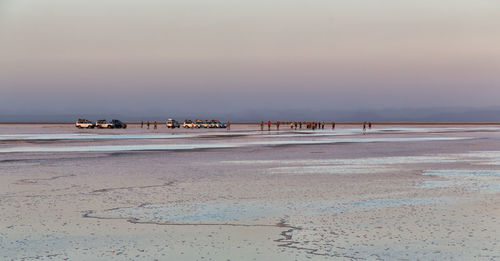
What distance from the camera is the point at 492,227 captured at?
30.9 ft

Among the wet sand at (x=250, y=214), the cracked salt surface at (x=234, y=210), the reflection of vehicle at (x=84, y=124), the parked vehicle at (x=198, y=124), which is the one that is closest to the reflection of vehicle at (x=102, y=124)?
the reflection of vehicle at (x=84, y=124)

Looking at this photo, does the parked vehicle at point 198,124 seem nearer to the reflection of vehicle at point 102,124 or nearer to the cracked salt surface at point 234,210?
the reflection of vehicle at point 102,124

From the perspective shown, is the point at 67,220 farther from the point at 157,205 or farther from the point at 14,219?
the point at 157,205

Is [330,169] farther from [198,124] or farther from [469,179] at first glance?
[198,124]

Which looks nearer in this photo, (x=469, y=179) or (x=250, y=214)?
(x=250, y=214)

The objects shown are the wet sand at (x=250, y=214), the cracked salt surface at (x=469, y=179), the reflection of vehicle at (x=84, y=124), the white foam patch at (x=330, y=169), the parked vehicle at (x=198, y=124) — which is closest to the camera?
the wet sand at (x=250, y=214)

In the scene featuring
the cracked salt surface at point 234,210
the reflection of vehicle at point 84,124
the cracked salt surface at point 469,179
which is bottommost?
the reflection of vehicle at point 84,124

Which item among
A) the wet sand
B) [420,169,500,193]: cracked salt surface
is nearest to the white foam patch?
the wet sand

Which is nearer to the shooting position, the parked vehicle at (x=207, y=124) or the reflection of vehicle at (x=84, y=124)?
the reflection of vehicle at (x=84, y=124)

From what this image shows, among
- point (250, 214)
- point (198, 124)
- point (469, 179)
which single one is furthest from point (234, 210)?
point (198, 124)

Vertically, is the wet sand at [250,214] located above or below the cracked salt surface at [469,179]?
below

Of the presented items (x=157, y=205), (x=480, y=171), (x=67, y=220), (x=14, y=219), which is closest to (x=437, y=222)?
(x=157, y=205)

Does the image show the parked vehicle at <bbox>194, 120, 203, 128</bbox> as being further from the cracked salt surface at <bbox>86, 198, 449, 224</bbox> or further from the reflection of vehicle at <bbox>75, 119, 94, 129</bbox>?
the cracked salt surface at <bbox>86, 198, 449, 224</bbox>

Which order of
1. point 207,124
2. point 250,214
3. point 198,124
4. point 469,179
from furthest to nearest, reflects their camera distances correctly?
1. point 198,124
2. point 207,124
3. point 469,179
4. point 250,214
